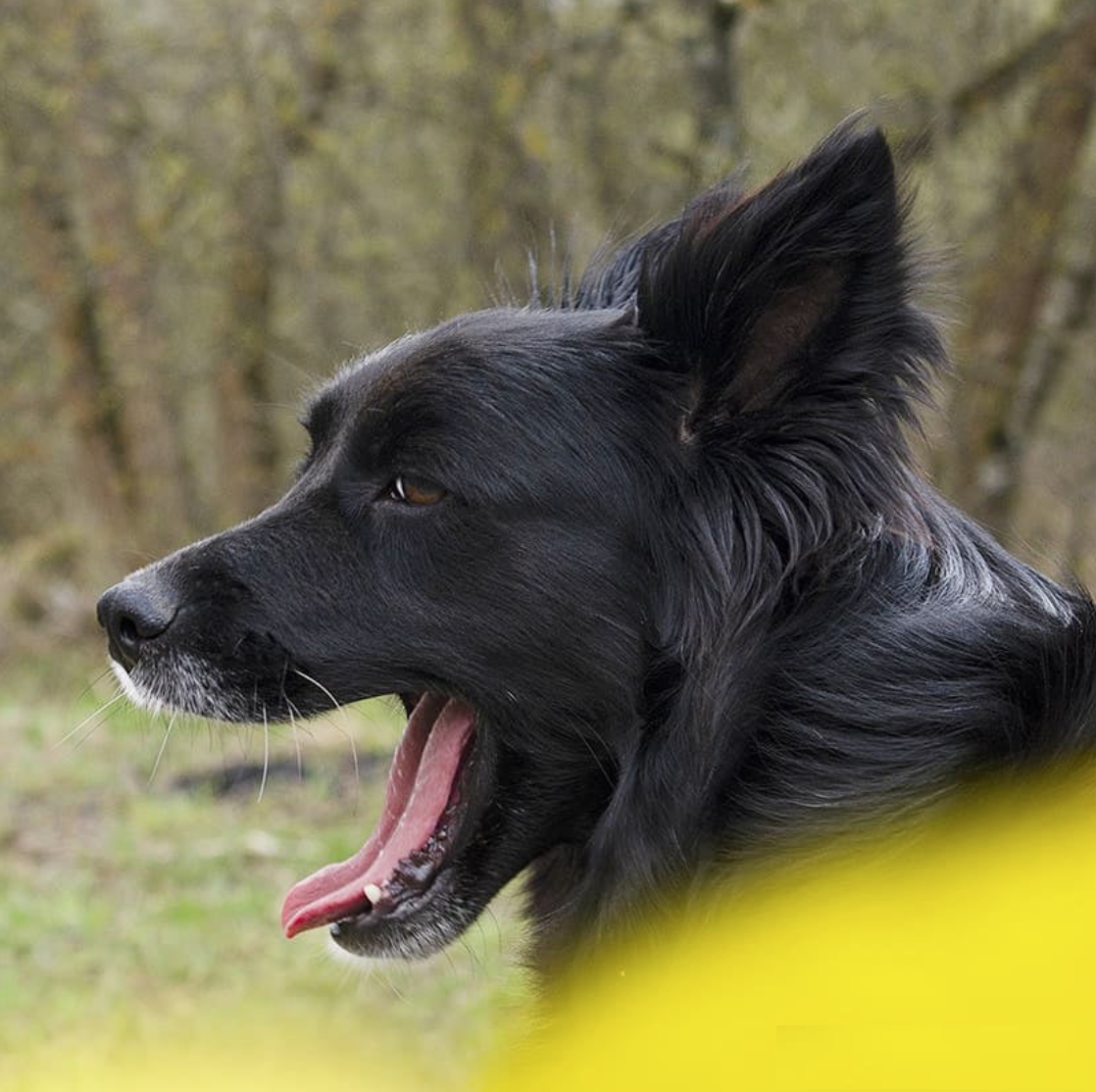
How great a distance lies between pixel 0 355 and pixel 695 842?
1360 cm

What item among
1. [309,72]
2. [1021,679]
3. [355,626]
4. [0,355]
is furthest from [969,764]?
[0,355]

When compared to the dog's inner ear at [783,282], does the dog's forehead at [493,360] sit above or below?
below

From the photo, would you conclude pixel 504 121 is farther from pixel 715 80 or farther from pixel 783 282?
pixel 783 282

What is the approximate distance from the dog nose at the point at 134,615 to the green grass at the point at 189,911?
49 centimetres

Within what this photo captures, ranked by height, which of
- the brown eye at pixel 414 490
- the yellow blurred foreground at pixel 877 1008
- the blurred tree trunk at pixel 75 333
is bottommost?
the blurred tree trunk at pixel 75 333

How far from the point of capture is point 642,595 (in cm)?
278

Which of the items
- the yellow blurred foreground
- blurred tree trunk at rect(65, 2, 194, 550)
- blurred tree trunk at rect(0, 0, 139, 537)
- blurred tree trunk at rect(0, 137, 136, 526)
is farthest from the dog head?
blurred tree trunk at rect(0, 137, 136, 526)

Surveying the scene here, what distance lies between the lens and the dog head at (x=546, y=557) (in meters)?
2.60

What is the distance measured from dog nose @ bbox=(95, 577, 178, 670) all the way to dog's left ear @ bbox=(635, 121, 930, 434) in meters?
1.12

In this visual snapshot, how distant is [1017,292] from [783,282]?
7.02 m

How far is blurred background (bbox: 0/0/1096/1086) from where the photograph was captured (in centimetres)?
573

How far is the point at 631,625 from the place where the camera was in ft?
9.10

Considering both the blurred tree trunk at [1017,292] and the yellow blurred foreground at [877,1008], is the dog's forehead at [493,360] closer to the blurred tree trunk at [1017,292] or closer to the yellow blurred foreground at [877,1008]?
the yellow blurred foreground at [877,1008]

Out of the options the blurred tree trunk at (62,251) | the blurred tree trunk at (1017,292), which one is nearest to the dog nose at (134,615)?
the blurred tree trunk at (1017,292)
